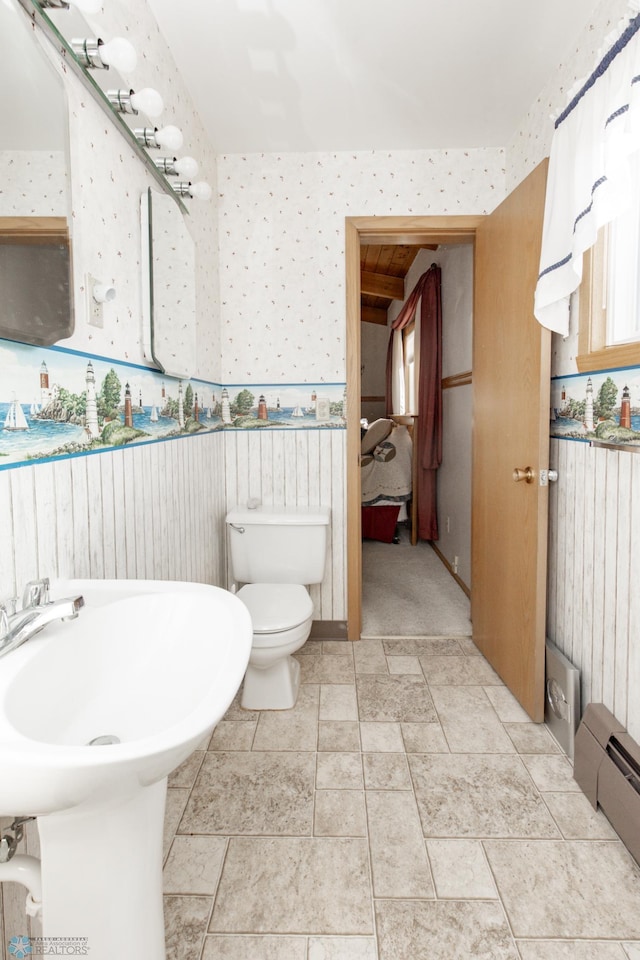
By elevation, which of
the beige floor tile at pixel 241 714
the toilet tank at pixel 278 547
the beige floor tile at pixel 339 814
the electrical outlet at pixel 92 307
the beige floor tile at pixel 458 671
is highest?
the electrical outlet at pixel 92 307

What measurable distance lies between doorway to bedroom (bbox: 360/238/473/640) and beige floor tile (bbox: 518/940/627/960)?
5.16 ft

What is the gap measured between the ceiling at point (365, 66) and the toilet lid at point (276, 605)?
1973 mm

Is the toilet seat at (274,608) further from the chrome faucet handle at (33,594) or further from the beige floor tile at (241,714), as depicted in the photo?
the chrome faucet handle at (33,594)

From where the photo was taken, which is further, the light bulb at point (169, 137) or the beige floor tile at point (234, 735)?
the beige floor tile at point (234, 735)

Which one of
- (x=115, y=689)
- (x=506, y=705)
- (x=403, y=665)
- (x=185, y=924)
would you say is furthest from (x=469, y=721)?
(x=115, y=689)

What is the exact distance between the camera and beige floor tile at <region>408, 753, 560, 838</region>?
1.45 metres

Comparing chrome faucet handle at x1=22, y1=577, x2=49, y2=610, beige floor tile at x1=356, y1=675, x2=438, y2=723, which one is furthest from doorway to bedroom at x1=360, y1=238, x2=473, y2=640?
chrome faucet handle at x1=22, y1=577, x2=49, y2=610

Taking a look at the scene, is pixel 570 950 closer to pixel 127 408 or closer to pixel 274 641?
pixel 274 641

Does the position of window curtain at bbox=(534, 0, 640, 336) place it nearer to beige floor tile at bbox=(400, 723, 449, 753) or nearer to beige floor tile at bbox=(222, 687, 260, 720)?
beige floor tile at bbox=(400, 723, 449, 753)

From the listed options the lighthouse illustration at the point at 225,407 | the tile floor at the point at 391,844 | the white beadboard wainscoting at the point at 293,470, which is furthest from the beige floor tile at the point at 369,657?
the lighthouse illustration at the point at 225,407

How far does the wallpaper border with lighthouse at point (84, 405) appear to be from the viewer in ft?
3.14

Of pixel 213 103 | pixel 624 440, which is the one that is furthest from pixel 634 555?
pixel 213 103

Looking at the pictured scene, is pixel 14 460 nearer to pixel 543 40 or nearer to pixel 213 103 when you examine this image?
pixel 213 103

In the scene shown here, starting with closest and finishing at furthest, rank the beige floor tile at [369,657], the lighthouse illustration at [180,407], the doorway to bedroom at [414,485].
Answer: the lighthouse illustration at [180,407] < the beige floor tile at [369,657] < the doorway to bedroom at [414,485]
